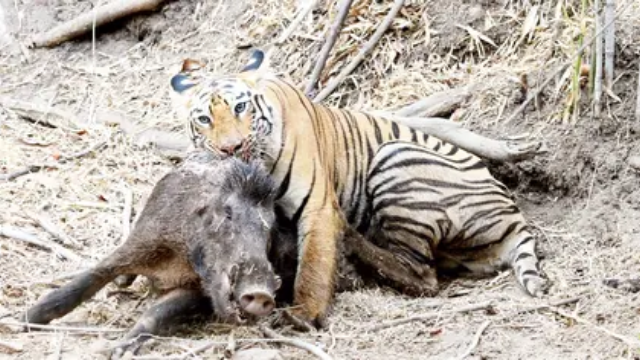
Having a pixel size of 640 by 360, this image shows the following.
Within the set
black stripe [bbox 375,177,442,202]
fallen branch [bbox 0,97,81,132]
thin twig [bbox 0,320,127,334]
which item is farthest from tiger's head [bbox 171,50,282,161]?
fallen branch [bbox 0,97,81,132]

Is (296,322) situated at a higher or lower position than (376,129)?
lower

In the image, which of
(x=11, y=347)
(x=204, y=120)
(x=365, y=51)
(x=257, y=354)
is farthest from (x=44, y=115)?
(x=257, y=354)

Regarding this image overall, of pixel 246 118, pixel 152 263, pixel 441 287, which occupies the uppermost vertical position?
pixel 246 118

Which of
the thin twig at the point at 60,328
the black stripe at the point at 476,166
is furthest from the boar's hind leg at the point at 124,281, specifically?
the black stripe at the point at 476,166

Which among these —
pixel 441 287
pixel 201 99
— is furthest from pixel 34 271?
pixel 441 287

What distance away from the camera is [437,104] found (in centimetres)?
745

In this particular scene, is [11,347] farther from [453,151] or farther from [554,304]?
[453,151]

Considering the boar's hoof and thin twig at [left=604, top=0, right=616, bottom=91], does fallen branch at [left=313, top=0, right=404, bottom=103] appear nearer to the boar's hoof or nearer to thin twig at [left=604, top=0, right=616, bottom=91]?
thin twig at [left=604, top=0, right=616, bottom=91]

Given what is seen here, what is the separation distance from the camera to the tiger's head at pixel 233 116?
591 cm

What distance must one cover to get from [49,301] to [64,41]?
481 cm

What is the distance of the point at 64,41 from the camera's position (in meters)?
9.55

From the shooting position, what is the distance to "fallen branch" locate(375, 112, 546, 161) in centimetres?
678

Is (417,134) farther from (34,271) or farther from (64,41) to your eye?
(64,41)

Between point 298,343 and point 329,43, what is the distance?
11.3ft
